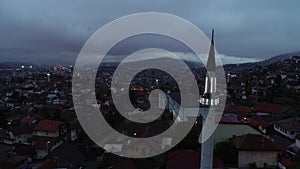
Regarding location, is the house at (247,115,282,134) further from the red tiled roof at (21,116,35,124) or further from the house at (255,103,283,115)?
the red tiled roof at (21,116,35,124)

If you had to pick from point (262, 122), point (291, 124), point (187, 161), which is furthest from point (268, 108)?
point (187, 161)

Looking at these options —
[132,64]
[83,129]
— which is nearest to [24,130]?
[83,129]

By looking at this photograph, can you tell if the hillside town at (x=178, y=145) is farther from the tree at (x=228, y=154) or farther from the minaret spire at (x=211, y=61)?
the minaret spire at (x=211, y=61)

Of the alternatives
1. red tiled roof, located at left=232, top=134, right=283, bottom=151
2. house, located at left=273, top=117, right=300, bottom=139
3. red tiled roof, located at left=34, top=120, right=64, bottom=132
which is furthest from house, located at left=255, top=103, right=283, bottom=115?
red tiled roof, located at left=34, top=120, right=64, bottom=132

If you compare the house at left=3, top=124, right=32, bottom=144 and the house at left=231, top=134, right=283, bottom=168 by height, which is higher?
the house at left=231, top=134, right=283, bottom=168

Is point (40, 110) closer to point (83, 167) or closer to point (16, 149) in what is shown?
point (16, 149)
